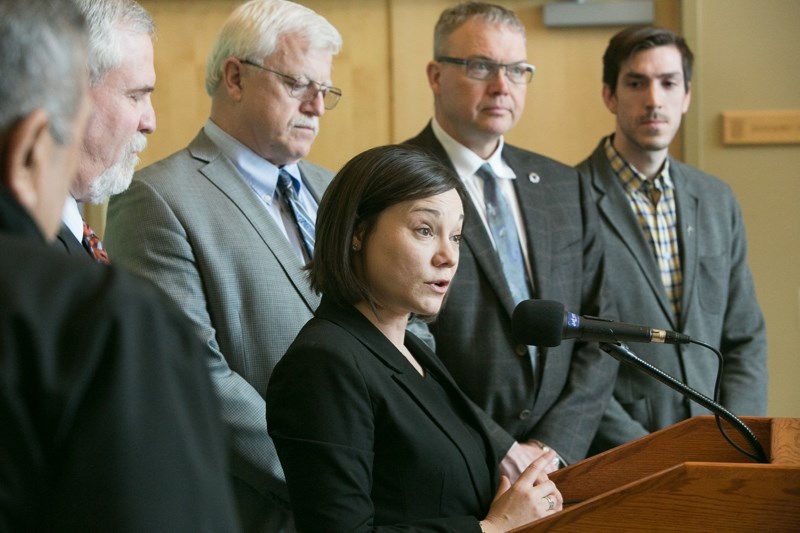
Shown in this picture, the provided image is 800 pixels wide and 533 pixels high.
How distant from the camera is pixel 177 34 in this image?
4.59m

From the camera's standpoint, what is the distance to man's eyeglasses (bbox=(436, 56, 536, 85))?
318cm

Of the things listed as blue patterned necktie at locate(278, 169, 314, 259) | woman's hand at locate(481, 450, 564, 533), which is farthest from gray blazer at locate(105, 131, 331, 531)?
woman's hand at locate(481, 450, 564, 533)

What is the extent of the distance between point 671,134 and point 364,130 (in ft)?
4.84

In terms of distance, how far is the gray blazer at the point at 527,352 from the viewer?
287cm

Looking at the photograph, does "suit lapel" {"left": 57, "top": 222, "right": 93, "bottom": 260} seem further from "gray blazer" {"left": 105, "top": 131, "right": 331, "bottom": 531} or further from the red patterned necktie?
"gray blazer" {"left": 105, "top": 131, "right": 331, "bottom": 531}

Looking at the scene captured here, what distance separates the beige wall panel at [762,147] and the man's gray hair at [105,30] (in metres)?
2.85

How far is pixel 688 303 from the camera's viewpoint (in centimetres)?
334

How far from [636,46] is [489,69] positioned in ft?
2.28

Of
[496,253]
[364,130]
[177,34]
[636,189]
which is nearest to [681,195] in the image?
[636,189]

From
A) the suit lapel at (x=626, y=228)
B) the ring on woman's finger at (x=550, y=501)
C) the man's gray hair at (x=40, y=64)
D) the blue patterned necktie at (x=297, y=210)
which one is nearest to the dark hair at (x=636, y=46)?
the suit lapel at (x=626, y=228)

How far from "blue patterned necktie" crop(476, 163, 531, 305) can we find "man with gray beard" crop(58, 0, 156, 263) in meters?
1.15

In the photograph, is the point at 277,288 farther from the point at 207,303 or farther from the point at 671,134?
the point at 671,134

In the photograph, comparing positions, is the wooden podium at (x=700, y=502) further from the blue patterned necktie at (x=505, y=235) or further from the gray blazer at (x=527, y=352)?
the blue patterned necktie at (x=505, y=235)

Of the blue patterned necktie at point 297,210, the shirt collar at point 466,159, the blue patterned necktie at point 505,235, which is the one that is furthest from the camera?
the shirt collar at point 466,159
